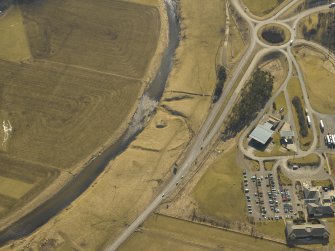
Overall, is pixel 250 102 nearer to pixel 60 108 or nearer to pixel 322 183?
pixel 322 183

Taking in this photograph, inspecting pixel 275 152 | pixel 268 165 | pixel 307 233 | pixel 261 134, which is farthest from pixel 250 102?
pixel 307 233

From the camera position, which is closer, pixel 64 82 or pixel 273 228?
pixel 273 228

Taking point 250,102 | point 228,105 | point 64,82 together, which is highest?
point 250,102

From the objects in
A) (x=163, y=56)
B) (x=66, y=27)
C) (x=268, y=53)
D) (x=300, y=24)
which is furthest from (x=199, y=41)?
(x=66, y=27)

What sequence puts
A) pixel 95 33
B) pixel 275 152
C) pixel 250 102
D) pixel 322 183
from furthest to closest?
pixel 95 33, pixel 250 102, pixel 275 152, pixel 322 183

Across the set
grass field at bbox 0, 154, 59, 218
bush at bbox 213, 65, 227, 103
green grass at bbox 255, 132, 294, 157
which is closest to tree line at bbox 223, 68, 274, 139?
bush at bbox 213, 65, 227, 103

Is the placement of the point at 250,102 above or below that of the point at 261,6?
below

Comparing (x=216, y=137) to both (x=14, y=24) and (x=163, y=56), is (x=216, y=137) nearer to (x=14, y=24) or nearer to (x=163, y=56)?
(x=163, y=56)
